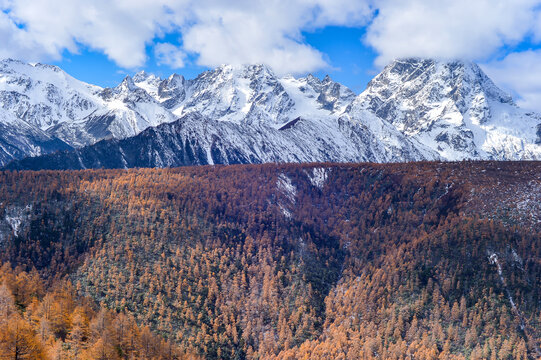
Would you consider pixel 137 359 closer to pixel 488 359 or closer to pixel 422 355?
pixel 422 355

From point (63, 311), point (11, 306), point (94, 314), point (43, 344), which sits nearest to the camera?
point (43, 344)

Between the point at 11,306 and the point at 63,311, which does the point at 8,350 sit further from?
the point at 63,311

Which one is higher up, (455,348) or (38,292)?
(38,292)

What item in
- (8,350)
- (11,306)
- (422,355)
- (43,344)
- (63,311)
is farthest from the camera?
(422,355)

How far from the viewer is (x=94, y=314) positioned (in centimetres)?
18000

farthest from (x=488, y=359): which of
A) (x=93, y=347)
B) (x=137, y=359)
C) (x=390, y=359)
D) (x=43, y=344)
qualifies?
(x=43, y=344)

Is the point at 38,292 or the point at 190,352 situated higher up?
the point at 38,292

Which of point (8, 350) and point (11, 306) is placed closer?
point (8, 350)

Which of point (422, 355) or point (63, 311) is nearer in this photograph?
point (63, 311)

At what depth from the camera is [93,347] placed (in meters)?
122

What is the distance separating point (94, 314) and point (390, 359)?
12436 cm

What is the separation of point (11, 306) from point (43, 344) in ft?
85.0

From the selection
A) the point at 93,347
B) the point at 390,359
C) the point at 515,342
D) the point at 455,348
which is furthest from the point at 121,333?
the point at 515,342

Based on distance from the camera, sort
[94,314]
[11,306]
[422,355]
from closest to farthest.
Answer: [11,306]
[94,314]
[422,355]
